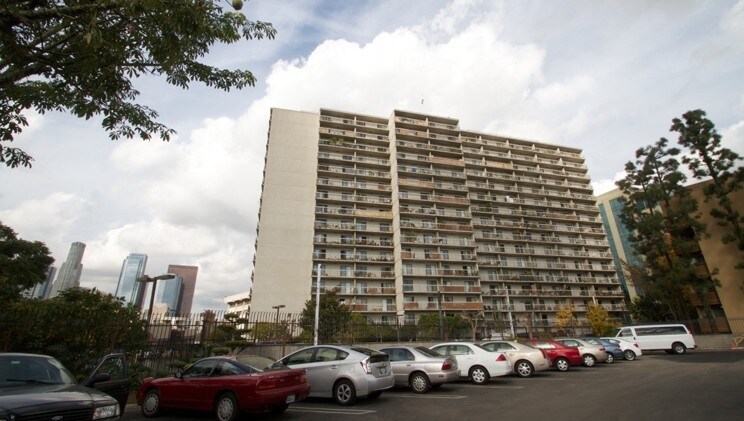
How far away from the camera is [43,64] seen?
222 inches

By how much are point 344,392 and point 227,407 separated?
2864 millimetres

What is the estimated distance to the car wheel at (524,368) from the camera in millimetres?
13352

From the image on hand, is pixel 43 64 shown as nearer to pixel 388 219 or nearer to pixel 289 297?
pixel 289 297

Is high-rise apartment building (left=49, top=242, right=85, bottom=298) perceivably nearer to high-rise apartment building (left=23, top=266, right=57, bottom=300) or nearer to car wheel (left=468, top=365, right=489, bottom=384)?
high-rise apartment building (left=23, top=266, right=57, bottom=300)

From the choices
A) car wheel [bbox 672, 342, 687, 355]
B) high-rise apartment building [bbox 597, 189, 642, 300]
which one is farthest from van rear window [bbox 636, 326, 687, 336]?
high-rise apartment building [bbox 597, 189, 642, 300]

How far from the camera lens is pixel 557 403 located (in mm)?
8156

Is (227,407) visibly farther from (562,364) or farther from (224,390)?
(562,364)

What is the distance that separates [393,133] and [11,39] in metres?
55.4

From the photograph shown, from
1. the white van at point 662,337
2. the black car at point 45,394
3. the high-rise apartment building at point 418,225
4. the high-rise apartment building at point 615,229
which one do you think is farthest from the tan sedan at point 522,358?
the high-rise apartment building at point 615,229

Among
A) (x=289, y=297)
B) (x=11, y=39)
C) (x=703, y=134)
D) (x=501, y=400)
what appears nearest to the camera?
(x=11, y=39)

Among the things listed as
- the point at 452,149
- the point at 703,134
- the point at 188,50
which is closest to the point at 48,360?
the point at 188,50

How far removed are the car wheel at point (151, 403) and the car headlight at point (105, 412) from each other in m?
3.51

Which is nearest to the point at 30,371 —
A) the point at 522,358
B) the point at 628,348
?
the point at 522,358

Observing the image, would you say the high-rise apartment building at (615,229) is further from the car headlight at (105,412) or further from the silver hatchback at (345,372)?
the car headlight at (105,412)
